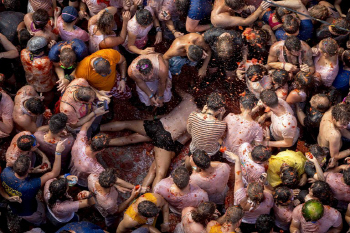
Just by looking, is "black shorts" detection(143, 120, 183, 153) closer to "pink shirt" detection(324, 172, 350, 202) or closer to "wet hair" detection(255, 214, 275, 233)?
"wet hair" detection(255, 214, 275, 233)

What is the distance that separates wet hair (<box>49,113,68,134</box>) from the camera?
6961mm

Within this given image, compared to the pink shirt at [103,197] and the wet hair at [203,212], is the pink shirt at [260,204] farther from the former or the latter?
the pink shirt at [103,197]

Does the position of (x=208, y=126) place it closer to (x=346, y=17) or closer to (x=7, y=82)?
(x=346, y=17)

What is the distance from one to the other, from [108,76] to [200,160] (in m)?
2.08

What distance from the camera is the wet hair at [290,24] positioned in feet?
25.7

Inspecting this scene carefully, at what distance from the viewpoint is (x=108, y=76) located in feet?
25.2

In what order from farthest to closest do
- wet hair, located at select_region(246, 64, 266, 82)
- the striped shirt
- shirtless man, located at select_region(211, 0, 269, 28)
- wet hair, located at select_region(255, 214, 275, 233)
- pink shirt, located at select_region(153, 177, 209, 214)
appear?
shirtless man, located at select_region(211, 0, 269, 28), wet hair, located at select_region(246, 64, 266, 82), the striped shirt, pink shirt, located at select_region(153, 177, 209, 214), wet hair, located at select_region(255, 214, 275, 233)

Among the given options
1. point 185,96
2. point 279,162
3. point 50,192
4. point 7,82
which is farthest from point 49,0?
point 279,162

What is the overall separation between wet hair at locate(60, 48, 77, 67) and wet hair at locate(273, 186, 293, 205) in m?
3.58

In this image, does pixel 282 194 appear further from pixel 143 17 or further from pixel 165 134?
pixel 143 17

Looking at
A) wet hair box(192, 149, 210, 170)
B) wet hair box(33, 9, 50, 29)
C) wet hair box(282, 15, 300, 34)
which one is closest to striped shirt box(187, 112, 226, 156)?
wet hair box(192, 149, 210, 170)

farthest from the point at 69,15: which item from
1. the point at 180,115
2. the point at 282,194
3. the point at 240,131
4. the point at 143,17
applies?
the point at 282,194

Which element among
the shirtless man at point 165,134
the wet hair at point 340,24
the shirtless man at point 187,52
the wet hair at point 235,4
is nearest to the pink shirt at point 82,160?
the shirtless man at point 165,134

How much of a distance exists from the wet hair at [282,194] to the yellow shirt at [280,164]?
1.13 ft
